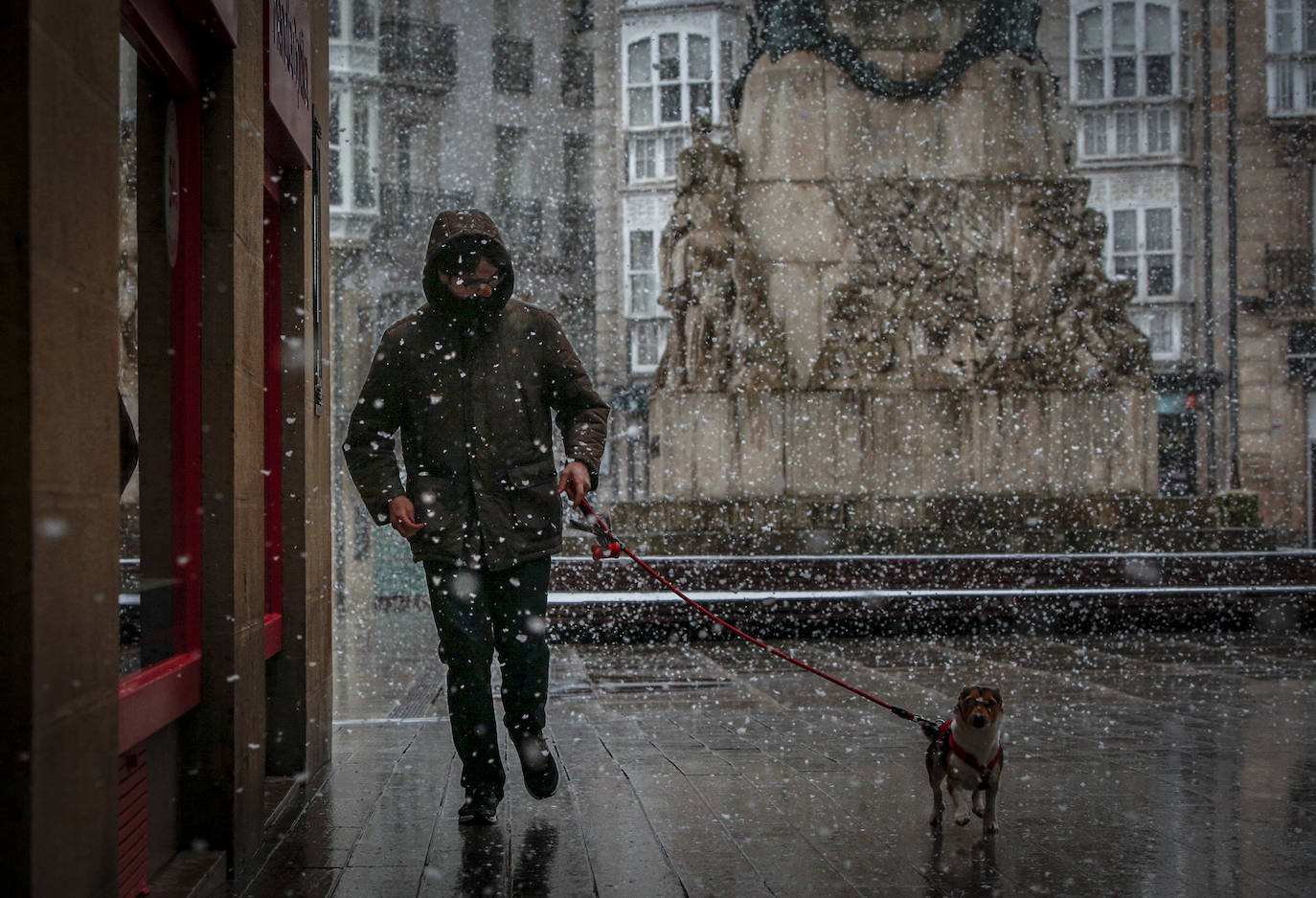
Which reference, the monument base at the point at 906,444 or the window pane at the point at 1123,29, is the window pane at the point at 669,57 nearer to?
the window pane at the point at 1123,29

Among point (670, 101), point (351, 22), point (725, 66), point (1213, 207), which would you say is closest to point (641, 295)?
point (670, 101)

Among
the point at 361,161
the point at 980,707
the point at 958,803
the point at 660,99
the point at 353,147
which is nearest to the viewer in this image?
the point at 980,707

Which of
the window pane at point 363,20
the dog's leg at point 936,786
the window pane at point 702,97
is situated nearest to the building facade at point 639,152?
the window pane at point 702,97

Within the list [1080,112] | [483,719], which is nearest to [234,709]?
[483,719]

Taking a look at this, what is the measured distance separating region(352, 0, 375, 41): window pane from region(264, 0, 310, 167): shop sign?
108 feet

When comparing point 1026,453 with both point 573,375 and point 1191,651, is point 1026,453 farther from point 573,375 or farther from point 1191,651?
point 573,375

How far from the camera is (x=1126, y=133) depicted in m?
39.0

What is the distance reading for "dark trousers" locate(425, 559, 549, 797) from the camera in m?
5.35

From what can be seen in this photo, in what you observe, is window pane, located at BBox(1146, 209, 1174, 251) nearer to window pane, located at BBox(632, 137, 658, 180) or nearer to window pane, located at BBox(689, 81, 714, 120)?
window pane, located at BBox(689, 81, 714, 120)

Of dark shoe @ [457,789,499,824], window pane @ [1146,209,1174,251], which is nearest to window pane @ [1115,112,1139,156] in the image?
window pane @ [1146,209,1174,251]

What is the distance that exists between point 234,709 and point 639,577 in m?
10.1

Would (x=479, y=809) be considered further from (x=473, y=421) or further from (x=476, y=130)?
(x=476, y=130)

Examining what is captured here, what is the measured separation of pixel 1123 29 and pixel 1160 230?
5.14 metres

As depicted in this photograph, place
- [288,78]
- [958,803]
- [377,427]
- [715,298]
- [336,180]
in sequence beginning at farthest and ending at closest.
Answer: [336,180] → [715,298] → [288,78] → [377,427] → [958,803]
